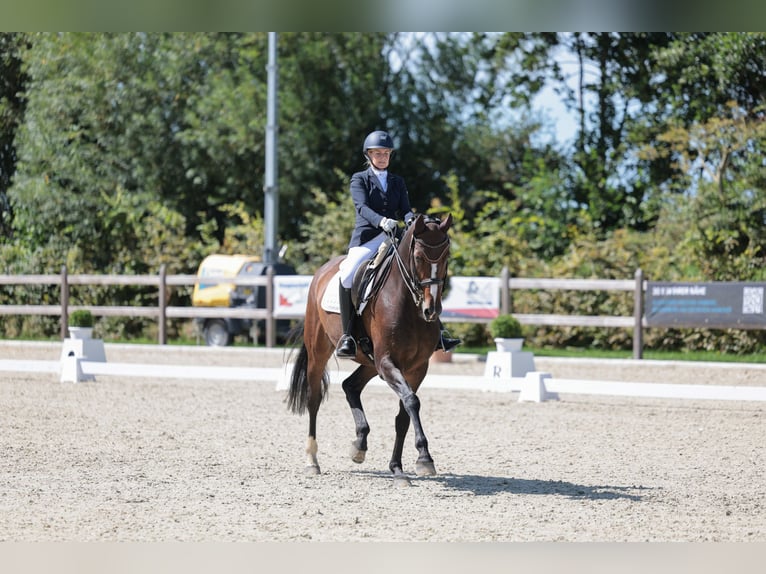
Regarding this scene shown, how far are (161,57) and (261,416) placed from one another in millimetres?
18518

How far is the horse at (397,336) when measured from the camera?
6844 millimetres

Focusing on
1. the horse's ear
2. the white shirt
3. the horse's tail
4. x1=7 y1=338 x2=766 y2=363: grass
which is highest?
the white shirt

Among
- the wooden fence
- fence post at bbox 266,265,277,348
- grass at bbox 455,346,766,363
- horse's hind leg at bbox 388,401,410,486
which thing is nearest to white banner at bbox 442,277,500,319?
the wooden fence

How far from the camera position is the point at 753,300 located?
633 inches

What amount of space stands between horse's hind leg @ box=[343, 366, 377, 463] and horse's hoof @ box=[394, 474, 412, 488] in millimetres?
317

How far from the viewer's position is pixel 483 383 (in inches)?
476

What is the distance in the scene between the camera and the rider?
743 cm

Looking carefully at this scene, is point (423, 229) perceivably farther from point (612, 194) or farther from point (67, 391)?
point (612, 194)

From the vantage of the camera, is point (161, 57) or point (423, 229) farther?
point (161, 57)

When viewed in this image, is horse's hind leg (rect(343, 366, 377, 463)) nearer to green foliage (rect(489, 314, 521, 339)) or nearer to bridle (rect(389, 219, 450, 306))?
bridle (rect(389, 219, 450, 306))

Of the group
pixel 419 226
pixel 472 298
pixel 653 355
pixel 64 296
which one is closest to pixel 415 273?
pixel 419 226

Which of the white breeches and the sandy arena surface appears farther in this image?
the white breeches

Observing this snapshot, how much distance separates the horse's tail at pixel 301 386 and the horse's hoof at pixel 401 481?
1138 mm

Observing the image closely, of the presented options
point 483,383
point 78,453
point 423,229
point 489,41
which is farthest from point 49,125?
point 423,229
